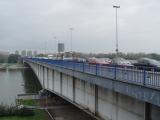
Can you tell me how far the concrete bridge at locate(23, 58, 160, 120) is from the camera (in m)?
14.7

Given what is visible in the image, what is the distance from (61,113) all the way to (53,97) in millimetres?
12660

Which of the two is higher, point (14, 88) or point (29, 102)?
point (29, 102)

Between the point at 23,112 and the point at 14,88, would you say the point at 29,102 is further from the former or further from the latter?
the point at 14,88

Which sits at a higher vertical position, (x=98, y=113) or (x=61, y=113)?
(x=98, y=113)

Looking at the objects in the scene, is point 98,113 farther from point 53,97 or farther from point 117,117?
point 53,97

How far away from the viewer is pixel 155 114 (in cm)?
1473

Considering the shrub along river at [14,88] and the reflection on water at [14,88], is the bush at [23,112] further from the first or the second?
the reflection on water at [14,88]

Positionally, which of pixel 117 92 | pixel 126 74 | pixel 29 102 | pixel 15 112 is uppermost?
pixel 126 74

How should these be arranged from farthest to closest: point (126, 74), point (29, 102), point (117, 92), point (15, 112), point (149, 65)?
point (29, 102), point (15, 112), point (149, 65), point (117, 92), point (126, 74)

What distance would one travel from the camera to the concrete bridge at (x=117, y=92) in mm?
14688

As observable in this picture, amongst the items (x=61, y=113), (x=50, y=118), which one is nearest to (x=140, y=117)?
(x=50, y=118)

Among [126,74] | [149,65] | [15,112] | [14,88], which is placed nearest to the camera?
[126,74]

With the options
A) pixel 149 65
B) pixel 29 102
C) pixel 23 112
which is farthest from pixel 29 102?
pixel 149 65

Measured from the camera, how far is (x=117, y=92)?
19109 millimetres
